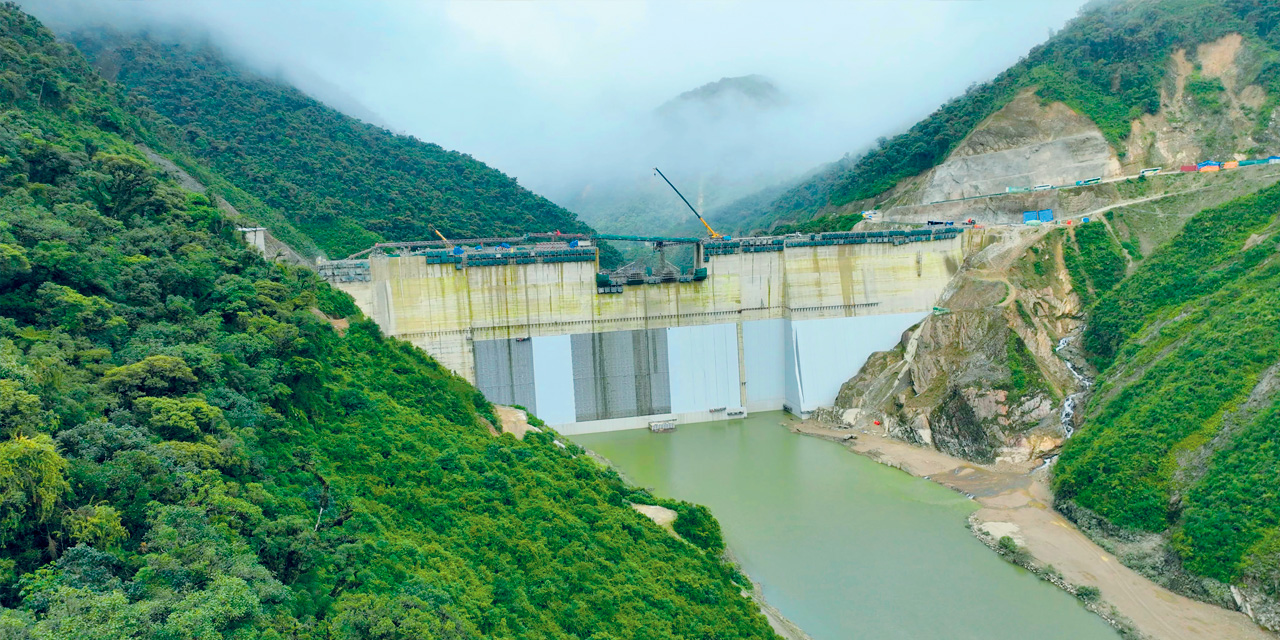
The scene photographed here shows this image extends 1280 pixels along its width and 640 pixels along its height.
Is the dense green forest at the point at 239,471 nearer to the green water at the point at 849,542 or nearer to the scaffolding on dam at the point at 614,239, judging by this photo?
the green water at the point at 849,542

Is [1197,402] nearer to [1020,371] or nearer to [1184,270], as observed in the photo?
[1020,371]

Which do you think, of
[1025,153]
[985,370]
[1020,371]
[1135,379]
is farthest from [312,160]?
[1135,379]

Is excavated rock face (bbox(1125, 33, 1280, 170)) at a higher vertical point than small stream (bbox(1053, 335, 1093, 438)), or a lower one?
higher

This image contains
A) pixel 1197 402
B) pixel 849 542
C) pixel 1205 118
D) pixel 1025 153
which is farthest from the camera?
pixel 1025 153

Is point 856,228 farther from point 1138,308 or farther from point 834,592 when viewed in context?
point 834,592

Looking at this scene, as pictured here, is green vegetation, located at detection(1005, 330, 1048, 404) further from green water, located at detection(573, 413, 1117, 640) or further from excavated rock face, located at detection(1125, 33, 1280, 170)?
excavated rock face, located at detection(1125, 33, 1280, 170)

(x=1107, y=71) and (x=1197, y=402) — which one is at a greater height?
(x=1107, y=71)

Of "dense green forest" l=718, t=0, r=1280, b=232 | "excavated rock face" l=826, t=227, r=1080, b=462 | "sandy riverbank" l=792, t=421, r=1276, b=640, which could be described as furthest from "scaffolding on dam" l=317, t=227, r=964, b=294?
"dense green forest" l=718, t=0, r=1280, b=232

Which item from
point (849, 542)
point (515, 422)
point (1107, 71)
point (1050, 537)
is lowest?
→ point (1050, 537)

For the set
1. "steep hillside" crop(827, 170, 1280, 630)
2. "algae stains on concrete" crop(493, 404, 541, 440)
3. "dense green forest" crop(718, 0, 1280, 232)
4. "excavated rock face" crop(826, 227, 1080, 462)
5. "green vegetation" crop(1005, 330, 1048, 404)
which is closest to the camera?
"steep hillside" crop(827, 170, 1280, 630)
